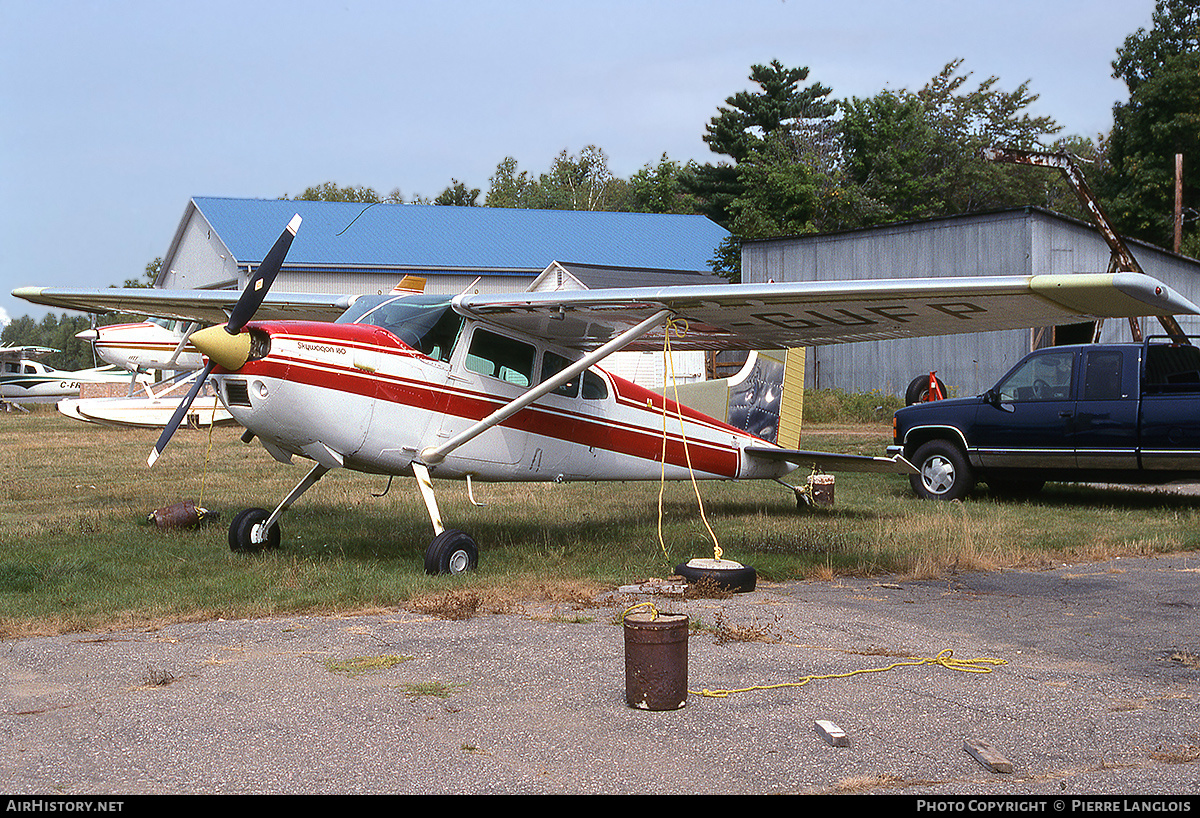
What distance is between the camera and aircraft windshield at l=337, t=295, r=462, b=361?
30.2ft

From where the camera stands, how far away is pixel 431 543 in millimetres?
8859

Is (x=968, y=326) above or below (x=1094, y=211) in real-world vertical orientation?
below

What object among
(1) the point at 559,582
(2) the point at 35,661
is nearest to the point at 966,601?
(1) the point at 559,582

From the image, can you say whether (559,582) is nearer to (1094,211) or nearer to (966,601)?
(966,601)

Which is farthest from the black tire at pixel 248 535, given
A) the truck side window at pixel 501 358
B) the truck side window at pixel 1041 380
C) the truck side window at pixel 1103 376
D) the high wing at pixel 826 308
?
the truck side window at pixel 1103 376

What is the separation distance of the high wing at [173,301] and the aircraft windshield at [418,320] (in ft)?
7.06

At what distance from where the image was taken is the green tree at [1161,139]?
42.1m

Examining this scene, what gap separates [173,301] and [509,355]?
14.3ft

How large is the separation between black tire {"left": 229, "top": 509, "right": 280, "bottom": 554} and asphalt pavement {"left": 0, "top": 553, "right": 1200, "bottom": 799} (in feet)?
8.93

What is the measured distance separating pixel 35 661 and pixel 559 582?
3.73 metres

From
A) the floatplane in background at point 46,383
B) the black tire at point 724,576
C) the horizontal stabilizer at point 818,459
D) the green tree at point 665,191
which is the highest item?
the green tree at point 665,191

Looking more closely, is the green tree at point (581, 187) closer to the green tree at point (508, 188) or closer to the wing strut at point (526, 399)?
the green tree at point (508, 188)

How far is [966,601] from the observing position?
7.84 m

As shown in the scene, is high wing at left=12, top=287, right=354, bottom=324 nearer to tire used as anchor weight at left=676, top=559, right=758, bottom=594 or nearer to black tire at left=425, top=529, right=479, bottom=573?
black tire at left=425, top=529, right=479, bottom=573
